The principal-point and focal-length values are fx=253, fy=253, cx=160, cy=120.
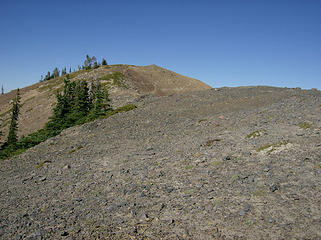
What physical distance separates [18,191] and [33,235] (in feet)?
24.7

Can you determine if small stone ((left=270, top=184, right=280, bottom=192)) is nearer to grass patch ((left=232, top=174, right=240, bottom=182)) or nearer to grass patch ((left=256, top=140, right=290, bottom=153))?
grass patch ((left=232, top=174, right=240, bottom=182))

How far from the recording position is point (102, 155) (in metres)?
20.0

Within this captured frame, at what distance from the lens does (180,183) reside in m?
12.0

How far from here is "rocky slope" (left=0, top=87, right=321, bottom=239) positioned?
27.8ft

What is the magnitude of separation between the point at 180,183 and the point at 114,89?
63910mm

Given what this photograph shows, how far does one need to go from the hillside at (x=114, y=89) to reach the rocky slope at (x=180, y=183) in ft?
127

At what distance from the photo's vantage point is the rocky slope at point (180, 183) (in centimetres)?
848

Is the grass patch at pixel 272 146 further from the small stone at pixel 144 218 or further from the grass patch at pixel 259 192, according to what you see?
the small stone at pixel 144 218

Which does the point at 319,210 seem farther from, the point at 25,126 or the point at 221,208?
the point at 25,126

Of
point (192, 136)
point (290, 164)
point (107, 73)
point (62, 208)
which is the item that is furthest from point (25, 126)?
point (290, 164)

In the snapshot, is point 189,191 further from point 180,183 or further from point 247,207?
point 247,207

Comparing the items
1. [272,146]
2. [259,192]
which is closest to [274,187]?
[259,192]

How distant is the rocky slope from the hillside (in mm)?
38785

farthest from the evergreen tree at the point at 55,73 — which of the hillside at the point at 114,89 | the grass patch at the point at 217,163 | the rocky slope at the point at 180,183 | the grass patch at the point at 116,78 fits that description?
the grass patch at the point at 217,163
